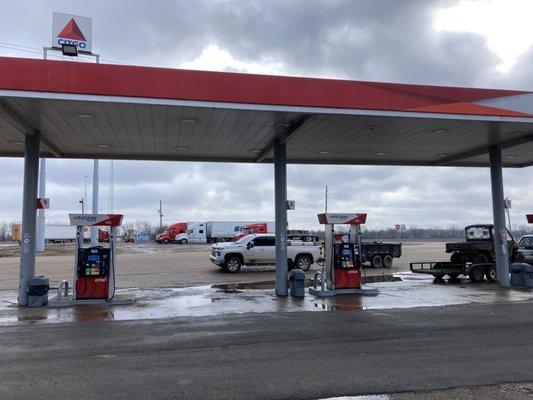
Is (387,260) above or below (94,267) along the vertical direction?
below

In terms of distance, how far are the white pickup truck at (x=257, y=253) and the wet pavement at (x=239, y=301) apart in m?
6.20

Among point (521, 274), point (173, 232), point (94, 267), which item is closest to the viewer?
point (94, 267)

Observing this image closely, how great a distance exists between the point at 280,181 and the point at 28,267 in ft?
24.4

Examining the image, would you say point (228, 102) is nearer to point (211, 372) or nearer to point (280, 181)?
point (280, 181)

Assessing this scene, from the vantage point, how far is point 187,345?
8273 mm

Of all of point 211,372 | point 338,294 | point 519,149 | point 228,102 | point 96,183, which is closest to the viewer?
point 211,372

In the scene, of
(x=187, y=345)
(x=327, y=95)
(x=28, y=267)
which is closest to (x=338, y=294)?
(x=327, y=95)

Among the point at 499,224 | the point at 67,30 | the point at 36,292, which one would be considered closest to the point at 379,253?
the point at 499,224

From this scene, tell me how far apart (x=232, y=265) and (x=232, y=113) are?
1346cm

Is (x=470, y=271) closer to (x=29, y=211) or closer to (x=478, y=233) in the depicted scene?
(x=478, y=233)

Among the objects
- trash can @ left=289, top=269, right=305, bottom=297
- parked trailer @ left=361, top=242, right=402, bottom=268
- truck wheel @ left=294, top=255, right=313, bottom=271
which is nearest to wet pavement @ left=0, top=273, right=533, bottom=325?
trash can @ left=289, top=269, right=305, bottom=297

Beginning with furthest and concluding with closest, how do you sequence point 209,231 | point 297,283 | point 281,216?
point 209,231 < point 281,216 < point 297,283

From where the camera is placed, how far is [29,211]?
13805 millimetres

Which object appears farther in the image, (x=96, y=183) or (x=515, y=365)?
(x=96, y=183)
